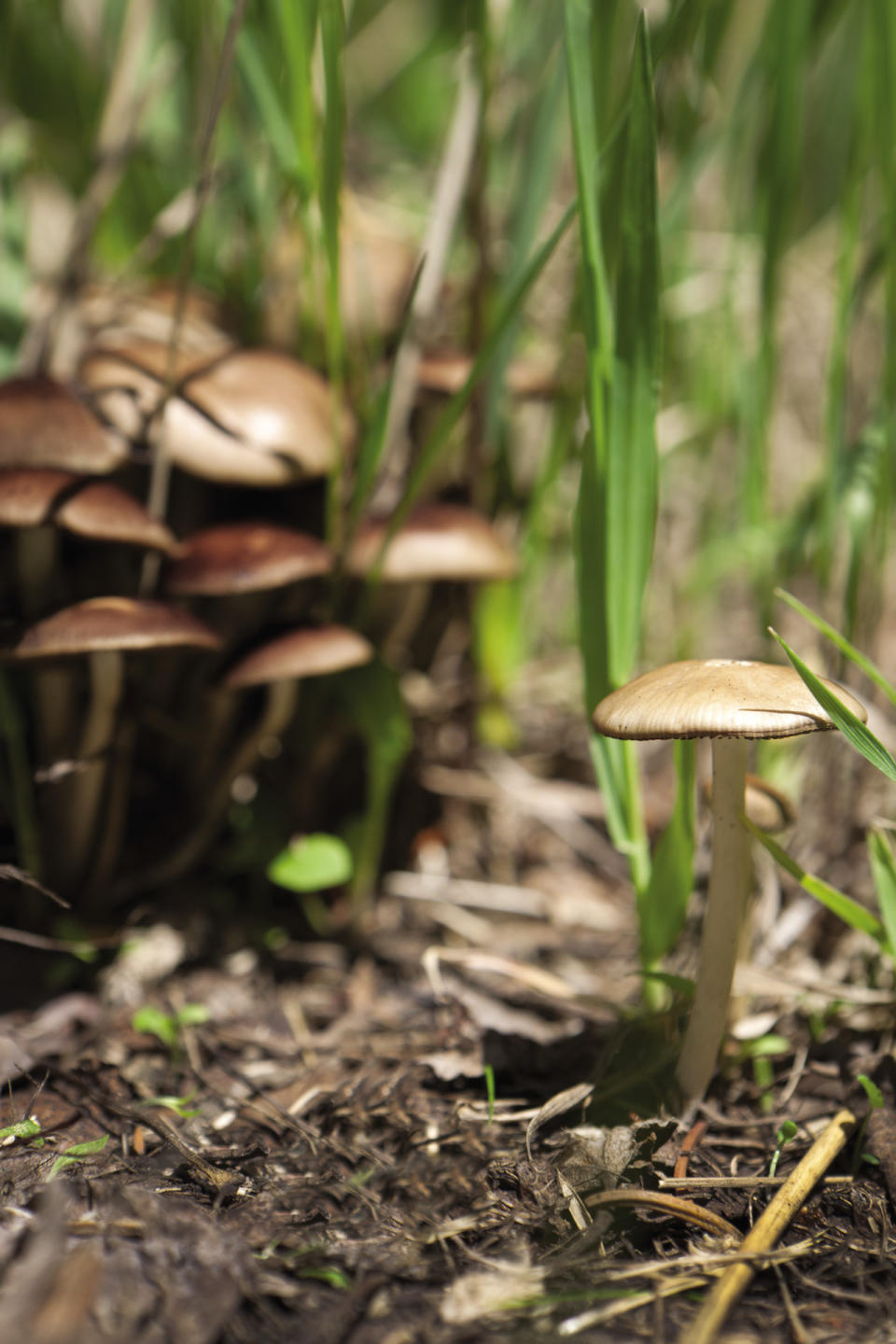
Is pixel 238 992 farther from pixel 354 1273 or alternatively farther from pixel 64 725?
pixel 354 1273

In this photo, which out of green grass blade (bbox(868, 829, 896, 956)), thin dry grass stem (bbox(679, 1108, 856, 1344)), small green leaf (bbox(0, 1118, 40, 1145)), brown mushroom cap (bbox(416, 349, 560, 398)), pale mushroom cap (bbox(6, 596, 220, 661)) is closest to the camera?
thin dry grass stem (bbox(679, 1108, 856, 1344))

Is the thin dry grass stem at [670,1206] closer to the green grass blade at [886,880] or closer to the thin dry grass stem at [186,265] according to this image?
the green grass blade at [886,880]

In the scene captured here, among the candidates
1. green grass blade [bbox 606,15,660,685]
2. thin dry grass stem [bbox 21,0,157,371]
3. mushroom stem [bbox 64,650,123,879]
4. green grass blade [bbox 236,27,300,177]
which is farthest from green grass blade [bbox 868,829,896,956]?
thin dry grass stem [bbox 21,0,157,371]

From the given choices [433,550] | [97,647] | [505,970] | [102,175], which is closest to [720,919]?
[505,970]

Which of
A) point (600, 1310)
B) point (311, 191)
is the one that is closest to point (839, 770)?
point (600, 1310)

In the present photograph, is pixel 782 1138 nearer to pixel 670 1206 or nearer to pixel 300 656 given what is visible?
pixel 670 1206

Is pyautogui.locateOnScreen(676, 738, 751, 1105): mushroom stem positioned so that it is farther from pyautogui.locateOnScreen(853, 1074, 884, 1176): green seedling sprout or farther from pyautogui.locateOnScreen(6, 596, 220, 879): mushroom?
pyautogui.locateOnScreen(6, 596, 220, 879): mushroom

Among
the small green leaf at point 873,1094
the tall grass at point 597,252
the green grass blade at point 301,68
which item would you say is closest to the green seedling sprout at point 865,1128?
the small green leaf at point 873,1094
